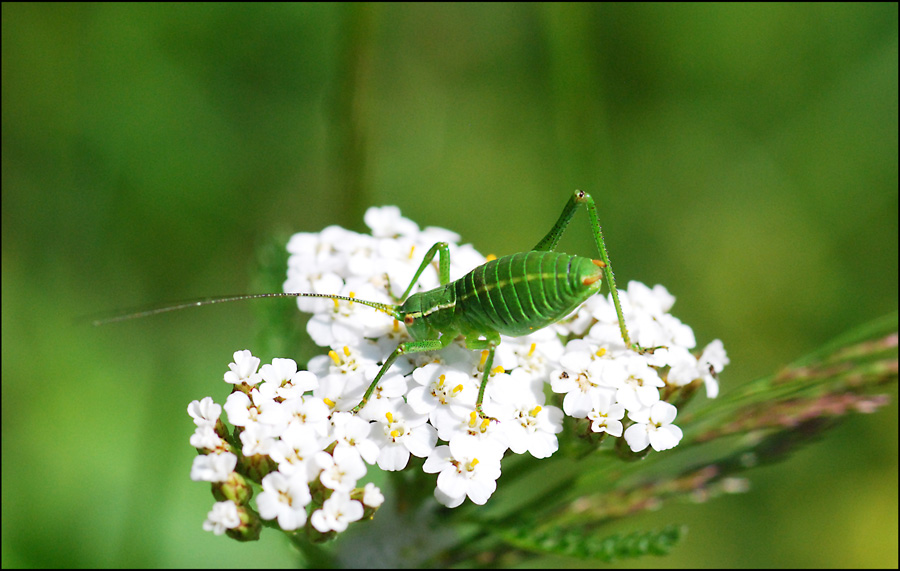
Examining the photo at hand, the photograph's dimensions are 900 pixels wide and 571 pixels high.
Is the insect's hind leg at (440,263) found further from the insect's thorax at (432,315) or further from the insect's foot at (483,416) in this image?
the insect's foot at (483,416)

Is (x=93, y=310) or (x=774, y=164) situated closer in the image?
(x=93, y=310)

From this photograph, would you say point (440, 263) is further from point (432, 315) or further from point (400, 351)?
point (400, 351)

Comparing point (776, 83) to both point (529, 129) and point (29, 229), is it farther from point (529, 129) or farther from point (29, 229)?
point (29, 229)

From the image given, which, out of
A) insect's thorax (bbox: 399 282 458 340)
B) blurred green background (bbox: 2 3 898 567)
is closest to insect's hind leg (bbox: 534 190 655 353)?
insect's thorax (bbox: 399 282 458 340)

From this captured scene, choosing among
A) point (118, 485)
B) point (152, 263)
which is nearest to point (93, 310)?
point (152, 263)

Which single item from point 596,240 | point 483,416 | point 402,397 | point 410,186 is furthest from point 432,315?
point 410,186

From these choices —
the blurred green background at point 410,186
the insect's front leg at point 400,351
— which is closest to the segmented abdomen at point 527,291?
the insect's front leg at point 400,351

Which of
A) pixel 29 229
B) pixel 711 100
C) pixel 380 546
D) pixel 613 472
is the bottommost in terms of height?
pixel 380 546
